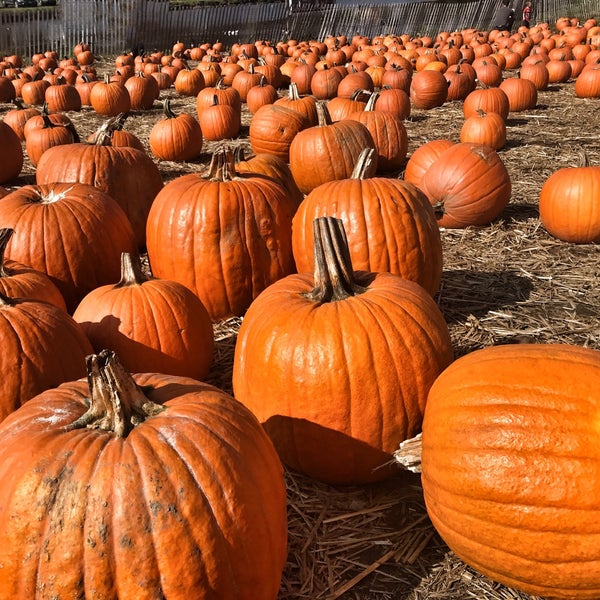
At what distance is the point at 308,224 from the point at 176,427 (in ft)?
7.88

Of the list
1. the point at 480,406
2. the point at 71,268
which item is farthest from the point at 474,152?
the point at 480,406

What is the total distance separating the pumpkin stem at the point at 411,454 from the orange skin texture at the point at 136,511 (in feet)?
2.19

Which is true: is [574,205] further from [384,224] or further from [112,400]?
[112,400]

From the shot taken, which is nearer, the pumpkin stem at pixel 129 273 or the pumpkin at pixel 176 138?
the pumpkin stem at pixel 129 273

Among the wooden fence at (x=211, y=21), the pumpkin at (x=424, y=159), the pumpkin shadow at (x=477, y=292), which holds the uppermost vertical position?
the wooden fence at (x=211, y=21)

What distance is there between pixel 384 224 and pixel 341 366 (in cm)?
147

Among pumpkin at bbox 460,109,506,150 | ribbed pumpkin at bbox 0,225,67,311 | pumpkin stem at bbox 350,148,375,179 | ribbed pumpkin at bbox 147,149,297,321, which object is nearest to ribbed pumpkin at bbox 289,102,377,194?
ribbed pumpkin at bbox 147,149,297,321

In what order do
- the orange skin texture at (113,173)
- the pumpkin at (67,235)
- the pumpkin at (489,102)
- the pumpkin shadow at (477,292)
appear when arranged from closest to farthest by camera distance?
the pumpkin at (67,235), the pumpkin shadow at (477,292), the orange skin texture at (113,173), the pumpkin at (489,102)

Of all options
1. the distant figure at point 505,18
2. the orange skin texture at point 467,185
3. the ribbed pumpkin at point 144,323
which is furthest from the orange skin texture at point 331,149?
the distant figure at point 505,18

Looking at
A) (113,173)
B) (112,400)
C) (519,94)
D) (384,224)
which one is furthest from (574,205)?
(519,94)

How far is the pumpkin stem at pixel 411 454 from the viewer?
251 centimetres

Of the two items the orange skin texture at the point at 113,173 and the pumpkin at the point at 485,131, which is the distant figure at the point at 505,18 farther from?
the orange skin texture at the point at 113,173

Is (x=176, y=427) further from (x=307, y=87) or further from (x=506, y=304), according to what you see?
(x=307, y=87)

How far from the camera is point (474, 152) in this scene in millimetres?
5895
